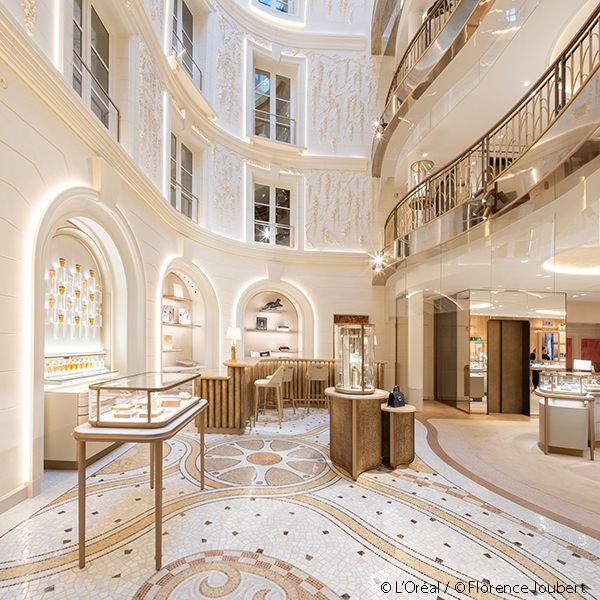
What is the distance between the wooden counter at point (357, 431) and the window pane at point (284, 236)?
633 centimetres

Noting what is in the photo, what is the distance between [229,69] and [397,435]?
29.1 feet

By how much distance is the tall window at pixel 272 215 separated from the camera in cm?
950

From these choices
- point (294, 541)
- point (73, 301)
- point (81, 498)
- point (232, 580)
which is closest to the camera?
point (232, 580)

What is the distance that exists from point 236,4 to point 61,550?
10.8m

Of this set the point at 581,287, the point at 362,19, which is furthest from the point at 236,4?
the point at 581,287

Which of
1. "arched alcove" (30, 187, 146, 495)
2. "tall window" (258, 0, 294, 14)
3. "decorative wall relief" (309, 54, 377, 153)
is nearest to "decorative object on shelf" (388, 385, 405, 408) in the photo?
"arched alcove" (30, 187, 146, 495)

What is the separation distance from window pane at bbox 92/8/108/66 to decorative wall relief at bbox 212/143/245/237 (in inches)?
129

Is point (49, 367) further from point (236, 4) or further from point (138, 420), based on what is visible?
point (236, 4)

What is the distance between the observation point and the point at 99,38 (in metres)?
4.87

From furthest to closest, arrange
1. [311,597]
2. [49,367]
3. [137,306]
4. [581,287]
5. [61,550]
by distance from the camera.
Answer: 1. [137,306]
2. [49,367]
3. [581,287]
4. [61,550]
5. [311,597]

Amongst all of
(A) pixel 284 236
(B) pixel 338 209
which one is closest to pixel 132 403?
(A) pixel 284 236

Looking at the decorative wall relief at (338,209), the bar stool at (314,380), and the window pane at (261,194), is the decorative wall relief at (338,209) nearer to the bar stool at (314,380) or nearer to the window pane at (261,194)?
the window pane at (261,194)

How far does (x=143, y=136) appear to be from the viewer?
17.8 feet

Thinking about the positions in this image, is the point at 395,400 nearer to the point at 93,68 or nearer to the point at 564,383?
the point at 564,383
